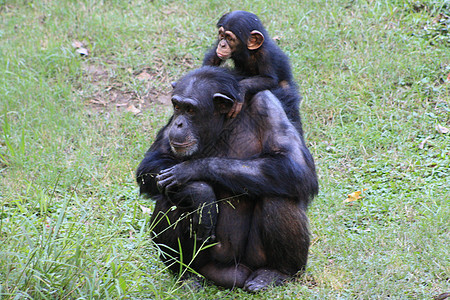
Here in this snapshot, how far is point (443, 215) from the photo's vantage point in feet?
17.4

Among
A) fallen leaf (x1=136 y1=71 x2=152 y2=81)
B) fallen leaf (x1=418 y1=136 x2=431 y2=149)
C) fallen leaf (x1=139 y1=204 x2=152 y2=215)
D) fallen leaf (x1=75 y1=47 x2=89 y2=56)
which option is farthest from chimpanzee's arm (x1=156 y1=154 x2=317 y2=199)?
fallen leaf (x1=75 y1=47 x2=89 y2=56)

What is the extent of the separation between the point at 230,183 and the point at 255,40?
68.8 inches

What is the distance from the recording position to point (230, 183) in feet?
14.3

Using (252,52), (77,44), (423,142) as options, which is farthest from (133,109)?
(423,142)

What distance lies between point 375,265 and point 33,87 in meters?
5.08

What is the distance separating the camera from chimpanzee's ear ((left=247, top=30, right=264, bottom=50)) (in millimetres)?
5535

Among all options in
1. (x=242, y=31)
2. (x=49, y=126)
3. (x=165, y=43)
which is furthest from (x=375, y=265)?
(x=165, y=43)

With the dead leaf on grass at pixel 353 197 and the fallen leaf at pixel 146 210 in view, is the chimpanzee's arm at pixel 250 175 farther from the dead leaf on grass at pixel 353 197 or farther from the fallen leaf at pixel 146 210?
the dead leaf on grass at pixel 353 197

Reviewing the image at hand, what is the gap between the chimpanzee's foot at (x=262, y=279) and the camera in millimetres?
4523

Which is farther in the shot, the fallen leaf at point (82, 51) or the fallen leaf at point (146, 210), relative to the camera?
the fallen leaf at point (82, 51)

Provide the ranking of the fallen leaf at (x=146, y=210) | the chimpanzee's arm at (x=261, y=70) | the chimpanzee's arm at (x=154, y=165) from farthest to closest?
1. the fallen leaf at (x=146, y=210)
2. the chimpanzee's arm at (x=261, y=70)
3. the chimpanzee's arm at (x=154, y=165)

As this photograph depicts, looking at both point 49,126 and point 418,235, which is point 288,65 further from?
point 49,126

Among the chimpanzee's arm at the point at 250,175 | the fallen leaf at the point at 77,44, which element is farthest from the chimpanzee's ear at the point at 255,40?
the fallen leaf at the point at 77,44

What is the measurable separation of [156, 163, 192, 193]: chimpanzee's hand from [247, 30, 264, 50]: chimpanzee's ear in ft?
5.35
